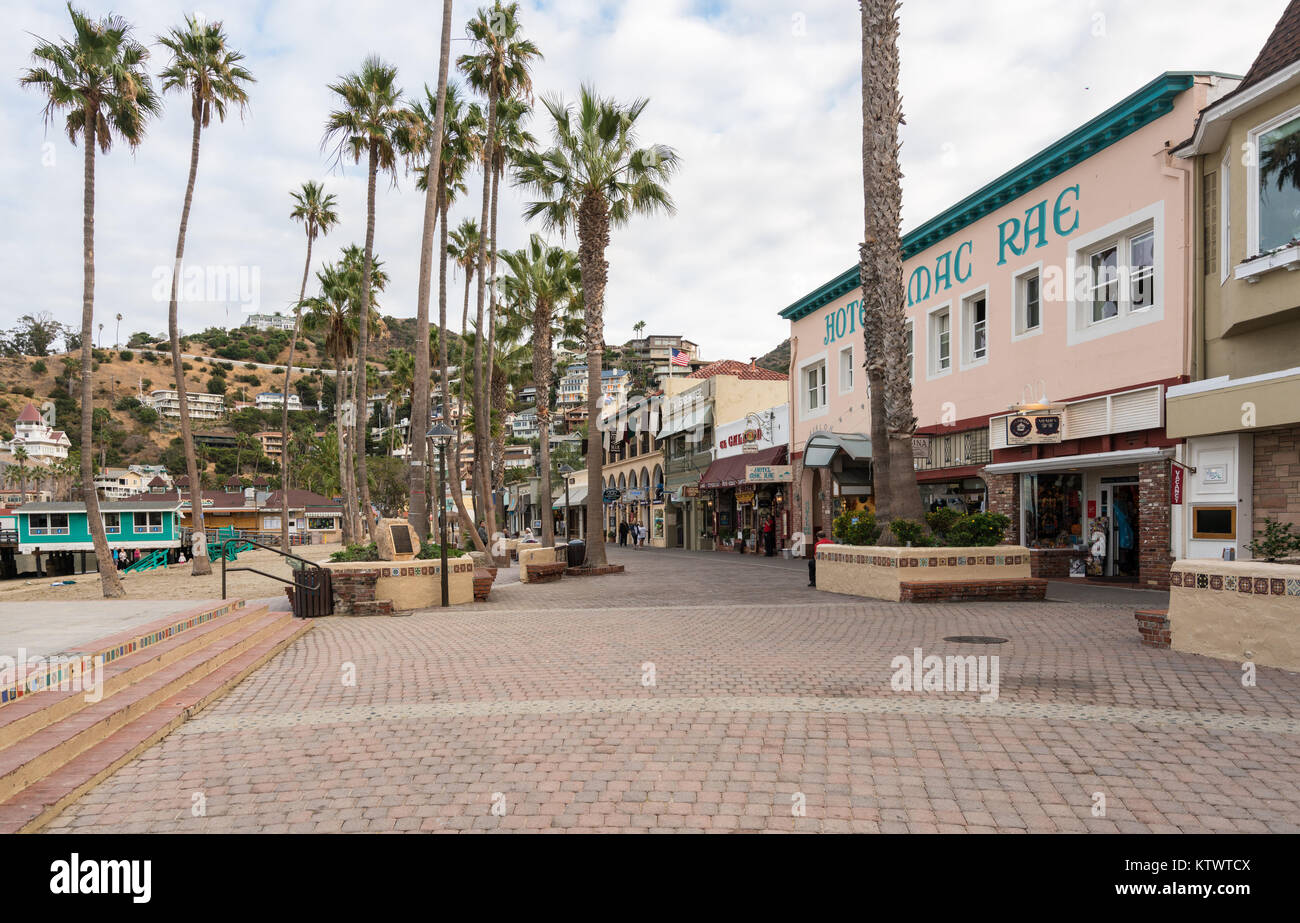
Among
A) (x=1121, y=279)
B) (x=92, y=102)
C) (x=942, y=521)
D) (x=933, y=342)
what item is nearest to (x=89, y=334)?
(x=92, y=102)

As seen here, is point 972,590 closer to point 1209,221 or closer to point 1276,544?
point 1276,544

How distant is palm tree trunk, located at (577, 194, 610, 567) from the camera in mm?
22203

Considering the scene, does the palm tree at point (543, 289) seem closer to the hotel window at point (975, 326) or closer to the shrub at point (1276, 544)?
the hotel window at point (975, 326)

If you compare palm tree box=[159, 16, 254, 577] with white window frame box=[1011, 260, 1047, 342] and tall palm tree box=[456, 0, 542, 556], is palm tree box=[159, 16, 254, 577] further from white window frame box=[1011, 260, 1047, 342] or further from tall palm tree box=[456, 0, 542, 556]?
white window frame box=[1011, 260, 1047, 342]

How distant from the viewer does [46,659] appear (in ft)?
21.6

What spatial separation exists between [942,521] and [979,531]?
0.75 metres

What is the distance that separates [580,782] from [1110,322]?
15.4 metres

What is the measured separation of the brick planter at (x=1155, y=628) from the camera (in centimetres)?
867

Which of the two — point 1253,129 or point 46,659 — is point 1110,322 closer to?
point 1253,129

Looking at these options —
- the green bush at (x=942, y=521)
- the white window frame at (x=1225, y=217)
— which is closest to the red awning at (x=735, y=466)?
the green bush at (x=942, y=521)

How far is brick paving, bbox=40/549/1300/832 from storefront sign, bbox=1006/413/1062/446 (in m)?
8.55

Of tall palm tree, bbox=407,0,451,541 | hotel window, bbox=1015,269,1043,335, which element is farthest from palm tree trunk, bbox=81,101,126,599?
hotel window, bbox=1015,269,1043,335

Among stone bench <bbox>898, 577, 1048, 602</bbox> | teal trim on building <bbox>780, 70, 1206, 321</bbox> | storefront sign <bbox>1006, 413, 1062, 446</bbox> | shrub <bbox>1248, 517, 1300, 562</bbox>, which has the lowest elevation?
stone bench <bbox>898, 577, 1048, 602</bbox>

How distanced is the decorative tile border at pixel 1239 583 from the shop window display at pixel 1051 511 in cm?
1057
